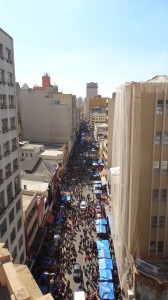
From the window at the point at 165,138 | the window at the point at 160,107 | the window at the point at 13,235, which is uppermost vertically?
the window at the point at 160,107

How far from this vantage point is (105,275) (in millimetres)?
31297

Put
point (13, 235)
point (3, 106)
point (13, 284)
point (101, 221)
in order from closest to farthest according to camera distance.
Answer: point (13, 284), point (3, 106), point (13, 235), point (101, 221)

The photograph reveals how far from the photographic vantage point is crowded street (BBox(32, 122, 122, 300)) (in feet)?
101

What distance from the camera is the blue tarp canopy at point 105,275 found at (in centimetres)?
3072

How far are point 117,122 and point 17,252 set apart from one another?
18744mm

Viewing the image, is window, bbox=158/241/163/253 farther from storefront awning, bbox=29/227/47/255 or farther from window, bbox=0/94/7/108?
window, bbox=0/94/7/108

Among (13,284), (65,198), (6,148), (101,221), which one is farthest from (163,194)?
(65,198)

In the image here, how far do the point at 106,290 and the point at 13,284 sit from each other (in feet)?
77.2

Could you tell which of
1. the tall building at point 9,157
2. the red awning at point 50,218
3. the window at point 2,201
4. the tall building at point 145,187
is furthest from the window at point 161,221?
the red awning at point 50,218

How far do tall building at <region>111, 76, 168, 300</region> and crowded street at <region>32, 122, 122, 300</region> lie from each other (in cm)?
399

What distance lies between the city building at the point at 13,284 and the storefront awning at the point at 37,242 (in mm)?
25456

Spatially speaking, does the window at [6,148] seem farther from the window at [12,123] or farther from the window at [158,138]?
the window at [158,138]

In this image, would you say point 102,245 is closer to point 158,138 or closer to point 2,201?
point 2,201

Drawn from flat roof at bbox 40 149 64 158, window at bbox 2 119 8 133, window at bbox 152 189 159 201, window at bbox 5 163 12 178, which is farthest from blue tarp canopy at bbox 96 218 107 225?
flat roof at bbox 40 149 64 158
